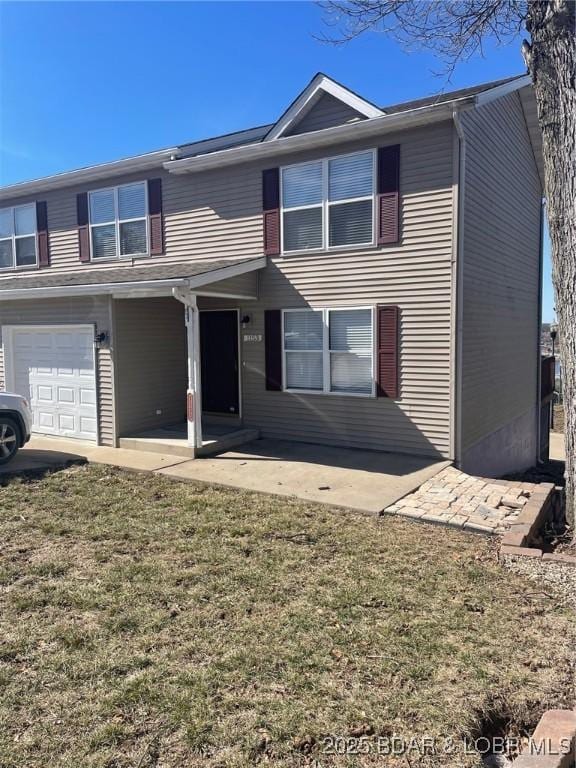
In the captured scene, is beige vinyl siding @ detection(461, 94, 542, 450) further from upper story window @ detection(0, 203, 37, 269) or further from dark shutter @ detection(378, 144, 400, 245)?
upper story window @ detection(0, 203, 37, 269)

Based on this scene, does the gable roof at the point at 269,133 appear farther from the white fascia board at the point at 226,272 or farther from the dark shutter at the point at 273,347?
the dark shutter at the point at 273,347

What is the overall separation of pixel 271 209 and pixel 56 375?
5.18 m

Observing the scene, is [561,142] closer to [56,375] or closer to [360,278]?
[360,278]

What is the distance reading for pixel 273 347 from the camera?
1022 cm

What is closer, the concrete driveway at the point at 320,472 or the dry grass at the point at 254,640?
the dry grass at the point at 254,640

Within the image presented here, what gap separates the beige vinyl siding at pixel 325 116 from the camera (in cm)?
945

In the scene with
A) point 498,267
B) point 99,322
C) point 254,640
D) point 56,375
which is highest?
point 498,267

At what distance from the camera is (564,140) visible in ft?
15.6

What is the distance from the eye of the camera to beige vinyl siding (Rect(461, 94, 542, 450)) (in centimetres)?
909

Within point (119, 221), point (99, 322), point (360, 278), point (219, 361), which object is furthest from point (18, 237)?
point (360, 278)

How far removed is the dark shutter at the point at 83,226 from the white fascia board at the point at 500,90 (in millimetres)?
8397

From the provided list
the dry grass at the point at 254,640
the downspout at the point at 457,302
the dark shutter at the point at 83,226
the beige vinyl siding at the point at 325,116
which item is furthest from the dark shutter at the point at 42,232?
the downspout at the point at 457,302

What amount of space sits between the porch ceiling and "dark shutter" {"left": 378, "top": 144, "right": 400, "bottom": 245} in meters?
2.35

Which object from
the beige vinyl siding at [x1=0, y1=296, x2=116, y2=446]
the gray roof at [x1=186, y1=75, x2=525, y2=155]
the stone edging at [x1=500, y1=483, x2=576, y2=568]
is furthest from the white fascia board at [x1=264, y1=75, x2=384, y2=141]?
the stone edging at [x1=500, y1=483, x2=576, y2=568]
